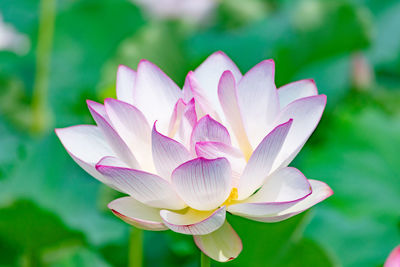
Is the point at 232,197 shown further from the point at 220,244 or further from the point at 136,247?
the point at 136,247

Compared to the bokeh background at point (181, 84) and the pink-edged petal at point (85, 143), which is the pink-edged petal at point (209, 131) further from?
the bokeh background at point (181, 84)

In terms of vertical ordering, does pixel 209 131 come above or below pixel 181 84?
above

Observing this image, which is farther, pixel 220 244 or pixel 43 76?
pixel 43 76

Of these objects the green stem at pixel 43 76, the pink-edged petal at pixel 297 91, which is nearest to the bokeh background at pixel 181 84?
the green stem at pixel 43 76

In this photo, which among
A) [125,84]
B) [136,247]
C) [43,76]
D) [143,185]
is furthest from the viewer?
[43,76]

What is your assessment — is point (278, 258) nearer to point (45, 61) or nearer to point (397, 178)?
point (397, 178)

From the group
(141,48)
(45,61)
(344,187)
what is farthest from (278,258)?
(45,61)

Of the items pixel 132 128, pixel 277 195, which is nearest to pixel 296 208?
pixel 277 195
